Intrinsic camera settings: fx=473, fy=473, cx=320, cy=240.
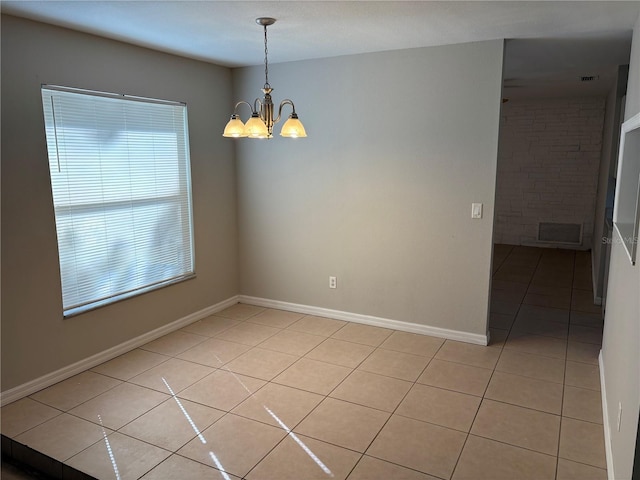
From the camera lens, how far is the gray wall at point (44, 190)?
281 cm

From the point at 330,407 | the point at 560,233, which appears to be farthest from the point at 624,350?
the point at 560,233

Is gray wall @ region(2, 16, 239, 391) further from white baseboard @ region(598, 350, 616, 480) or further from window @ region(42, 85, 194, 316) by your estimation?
white baseboard @ region(598, 350, 616, 480)

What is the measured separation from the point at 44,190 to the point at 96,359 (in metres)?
1.27

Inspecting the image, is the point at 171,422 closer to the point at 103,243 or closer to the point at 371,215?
the point at 103,243

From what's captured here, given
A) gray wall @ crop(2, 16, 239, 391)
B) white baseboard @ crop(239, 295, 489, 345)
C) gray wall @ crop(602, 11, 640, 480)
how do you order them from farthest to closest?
white baseboard @ crop(239, 295, 489, 345) < gray wall @ crop(2, 16, 239, 391) < gray wall @ crop(602, 11, 640, 480)

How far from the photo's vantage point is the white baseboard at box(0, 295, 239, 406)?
2.94 metres

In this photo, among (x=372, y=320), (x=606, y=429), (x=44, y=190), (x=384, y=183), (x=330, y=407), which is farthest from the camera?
(x=372, y=320)

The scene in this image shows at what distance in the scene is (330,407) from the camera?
9.39ft

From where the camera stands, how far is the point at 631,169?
8.52 ft

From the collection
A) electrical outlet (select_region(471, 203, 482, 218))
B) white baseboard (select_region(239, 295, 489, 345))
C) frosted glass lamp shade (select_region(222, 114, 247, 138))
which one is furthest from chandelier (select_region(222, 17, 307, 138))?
white baseboard (select_region(239, 295, 489, 345))

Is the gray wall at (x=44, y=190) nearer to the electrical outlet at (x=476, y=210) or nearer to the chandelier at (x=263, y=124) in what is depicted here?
the chandelier at (x=263, y=124)

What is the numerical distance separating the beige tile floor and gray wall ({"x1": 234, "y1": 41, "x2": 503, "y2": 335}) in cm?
40

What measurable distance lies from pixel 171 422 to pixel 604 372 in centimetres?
272

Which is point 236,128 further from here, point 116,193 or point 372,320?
point 372,320
